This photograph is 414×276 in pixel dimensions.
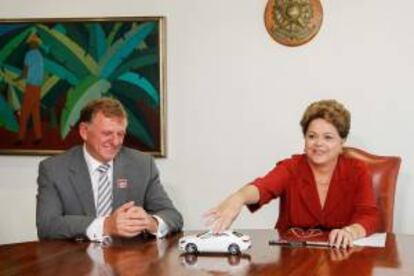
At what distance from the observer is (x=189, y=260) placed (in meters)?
2.11

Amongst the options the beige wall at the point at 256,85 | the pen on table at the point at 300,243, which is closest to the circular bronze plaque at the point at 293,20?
the beige wall at the point at 256,85

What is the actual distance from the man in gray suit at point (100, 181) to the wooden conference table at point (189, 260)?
251 mm

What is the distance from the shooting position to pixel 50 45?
401 centimetres

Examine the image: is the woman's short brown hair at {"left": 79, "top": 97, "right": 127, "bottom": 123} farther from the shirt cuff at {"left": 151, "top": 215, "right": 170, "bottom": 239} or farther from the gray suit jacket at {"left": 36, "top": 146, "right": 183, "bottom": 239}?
the shirt cuff at {"left": 151, "top": 215, "right": 170, "bottom": 239}

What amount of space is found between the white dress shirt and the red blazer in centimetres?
Result: 42

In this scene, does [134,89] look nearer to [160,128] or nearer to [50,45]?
[160,128]

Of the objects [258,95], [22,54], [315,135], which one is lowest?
[315,135]

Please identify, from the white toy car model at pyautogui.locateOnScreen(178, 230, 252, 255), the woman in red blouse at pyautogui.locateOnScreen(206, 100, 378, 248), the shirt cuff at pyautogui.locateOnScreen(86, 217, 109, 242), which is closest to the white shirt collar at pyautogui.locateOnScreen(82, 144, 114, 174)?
the shirt cuff at pyautogui.locateOnScreen(86, 217, 109, 242)

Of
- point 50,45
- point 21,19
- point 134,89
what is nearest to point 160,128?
point 134,89

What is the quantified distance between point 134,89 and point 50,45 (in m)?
0.64

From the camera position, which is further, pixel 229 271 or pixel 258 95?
pixel 258 95

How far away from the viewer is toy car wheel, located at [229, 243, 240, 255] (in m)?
2.17

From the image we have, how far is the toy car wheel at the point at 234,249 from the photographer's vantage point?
217cm

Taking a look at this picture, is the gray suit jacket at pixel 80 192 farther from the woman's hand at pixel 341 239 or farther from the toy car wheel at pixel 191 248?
the woman's hand at pixel 341 239
